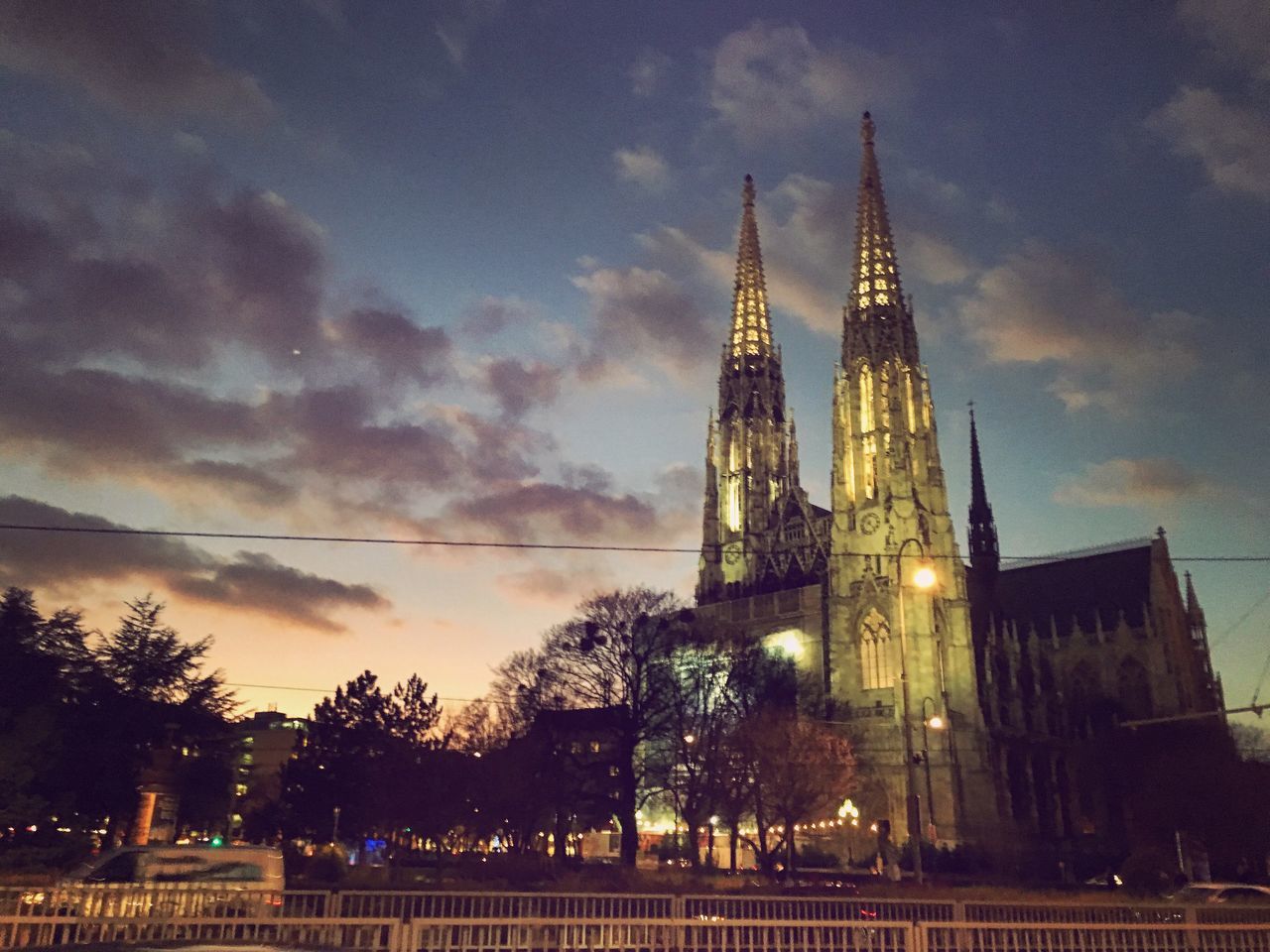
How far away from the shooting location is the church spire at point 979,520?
365 feet

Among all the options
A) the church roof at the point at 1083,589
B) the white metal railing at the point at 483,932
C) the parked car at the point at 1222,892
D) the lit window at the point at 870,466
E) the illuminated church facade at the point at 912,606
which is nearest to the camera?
the white metal railing at the point at 483,932

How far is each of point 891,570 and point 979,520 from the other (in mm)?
46595

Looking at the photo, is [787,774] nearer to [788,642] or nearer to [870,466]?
[788,642]

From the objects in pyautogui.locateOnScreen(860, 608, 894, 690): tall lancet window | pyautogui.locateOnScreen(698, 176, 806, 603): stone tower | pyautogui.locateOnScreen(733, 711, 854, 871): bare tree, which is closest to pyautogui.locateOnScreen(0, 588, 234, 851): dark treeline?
pyautogui.locateOnScreen(733, 711, 854, 871): bare tree

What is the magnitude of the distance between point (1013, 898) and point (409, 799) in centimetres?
3606

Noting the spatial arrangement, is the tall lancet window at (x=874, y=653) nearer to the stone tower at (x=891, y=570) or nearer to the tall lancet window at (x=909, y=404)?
the stone tower at (x=891, y=570)

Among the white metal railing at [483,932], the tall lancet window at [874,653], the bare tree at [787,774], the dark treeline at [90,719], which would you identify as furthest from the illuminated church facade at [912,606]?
the white metal railing at [483,932]

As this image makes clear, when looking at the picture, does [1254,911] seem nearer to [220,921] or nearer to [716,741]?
[220,921]

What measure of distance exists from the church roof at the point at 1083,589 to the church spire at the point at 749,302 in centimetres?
3618

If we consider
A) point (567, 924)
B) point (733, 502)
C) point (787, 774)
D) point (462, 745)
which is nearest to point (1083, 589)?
point (733, 502)

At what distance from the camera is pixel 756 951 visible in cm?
1278

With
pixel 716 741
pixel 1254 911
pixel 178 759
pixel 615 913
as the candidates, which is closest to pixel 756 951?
pixel 615 913

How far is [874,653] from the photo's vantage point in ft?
239

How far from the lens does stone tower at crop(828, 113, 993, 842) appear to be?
6650cm
